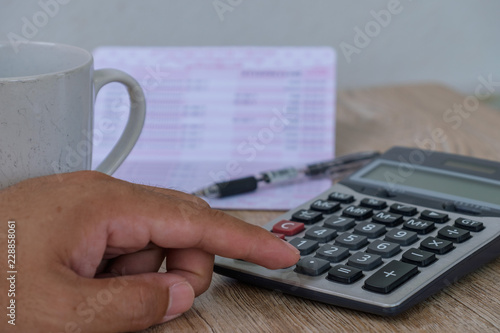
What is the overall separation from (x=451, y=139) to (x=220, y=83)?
29cm

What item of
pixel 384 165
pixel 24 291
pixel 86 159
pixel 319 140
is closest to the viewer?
pixel 24 291

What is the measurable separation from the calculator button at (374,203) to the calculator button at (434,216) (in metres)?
0.03

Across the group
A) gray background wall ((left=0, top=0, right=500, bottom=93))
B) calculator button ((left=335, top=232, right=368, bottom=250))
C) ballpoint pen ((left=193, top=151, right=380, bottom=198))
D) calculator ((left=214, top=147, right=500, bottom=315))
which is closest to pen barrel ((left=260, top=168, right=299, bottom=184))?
ballpoint pen ((left=193, top=151, right=380, bottom=198))

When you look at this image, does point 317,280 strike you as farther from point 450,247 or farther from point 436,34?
point 436,34

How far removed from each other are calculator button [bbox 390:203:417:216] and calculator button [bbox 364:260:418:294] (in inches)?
3.5

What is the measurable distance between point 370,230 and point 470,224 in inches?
2.8

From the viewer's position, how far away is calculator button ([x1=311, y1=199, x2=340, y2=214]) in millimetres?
509

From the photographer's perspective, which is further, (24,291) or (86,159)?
(86,159)

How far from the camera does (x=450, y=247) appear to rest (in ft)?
1.42

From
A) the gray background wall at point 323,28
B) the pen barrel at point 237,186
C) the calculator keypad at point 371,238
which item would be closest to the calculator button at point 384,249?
the calculator keypad at point 371,238

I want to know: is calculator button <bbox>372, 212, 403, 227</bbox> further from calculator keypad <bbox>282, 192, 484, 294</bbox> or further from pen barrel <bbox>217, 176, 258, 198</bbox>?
pen barrel <bbox>217, 176, 258, 198</bbox>

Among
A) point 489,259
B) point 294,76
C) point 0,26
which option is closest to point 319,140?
point 294,76

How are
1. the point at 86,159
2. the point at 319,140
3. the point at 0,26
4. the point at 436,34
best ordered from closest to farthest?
the point at 86,159, the point at 319,140, the point at 0,26, the point at 436,34

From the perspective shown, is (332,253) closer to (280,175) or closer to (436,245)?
(436,245)
